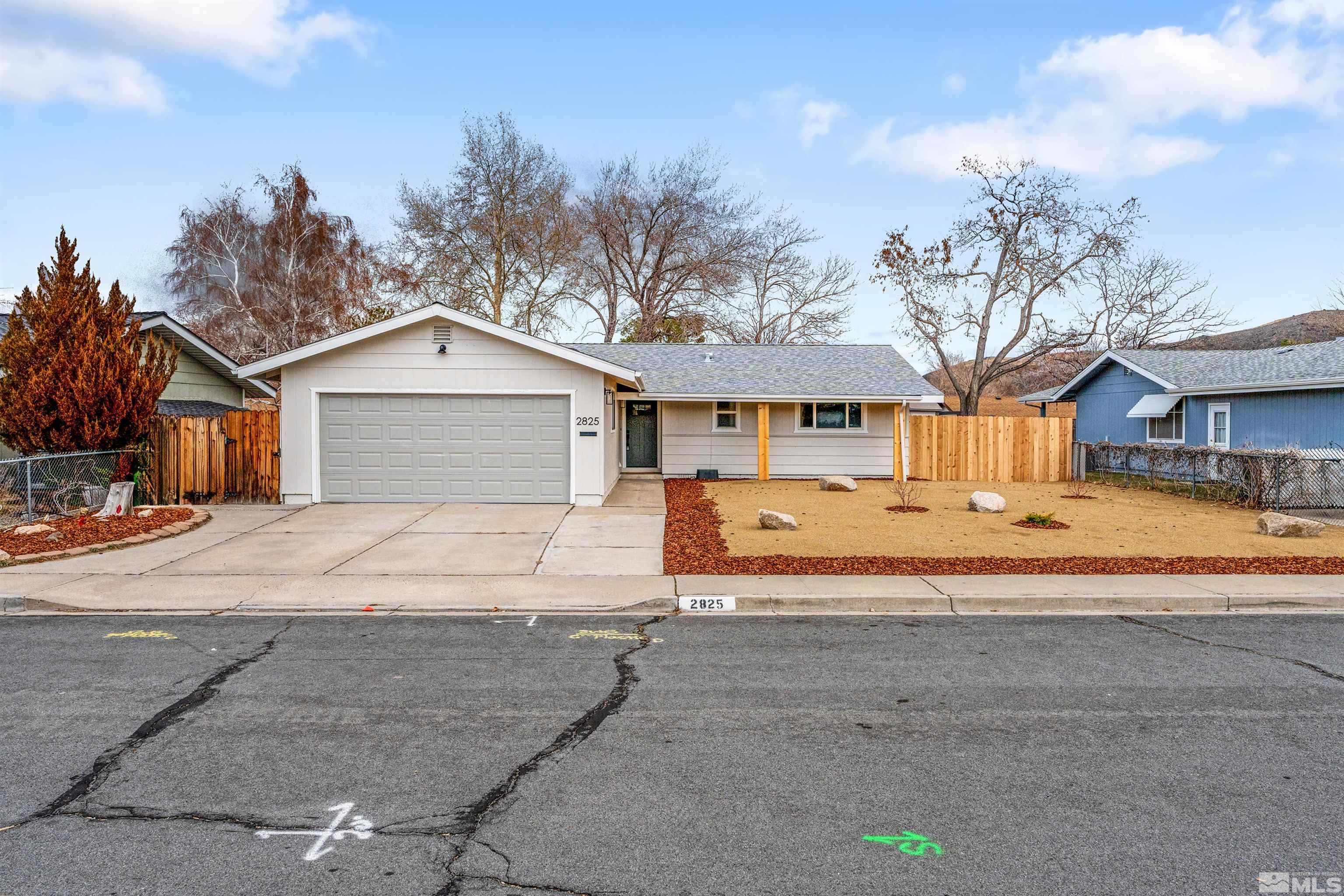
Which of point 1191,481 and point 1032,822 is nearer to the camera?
point 1032,822

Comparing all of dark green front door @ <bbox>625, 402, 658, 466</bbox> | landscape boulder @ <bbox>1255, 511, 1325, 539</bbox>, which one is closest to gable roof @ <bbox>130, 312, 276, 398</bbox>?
dark green front door @ <bbox>625, 402, 658, 466</bbox>

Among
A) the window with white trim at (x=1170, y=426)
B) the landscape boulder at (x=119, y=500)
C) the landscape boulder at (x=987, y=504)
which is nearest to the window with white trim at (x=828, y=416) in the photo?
the landscape boulder at (x=987, y=504)

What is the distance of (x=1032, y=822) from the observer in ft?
13.4

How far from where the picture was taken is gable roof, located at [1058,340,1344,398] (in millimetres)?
20953

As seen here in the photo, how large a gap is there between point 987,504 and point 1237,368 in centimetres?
1334

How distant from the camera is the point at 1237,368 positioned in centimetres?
2456

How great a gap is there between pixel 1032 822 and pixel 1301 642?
512 cm

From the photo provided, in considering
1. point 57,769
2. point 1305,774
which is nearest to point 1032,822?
point 1305,774

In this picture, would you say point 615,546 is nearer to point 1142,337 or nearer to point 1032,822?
point 1032,822

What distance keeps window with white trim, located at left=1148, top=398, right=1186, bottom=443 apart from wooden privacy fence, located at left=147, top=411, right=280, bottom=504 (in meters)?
23.7

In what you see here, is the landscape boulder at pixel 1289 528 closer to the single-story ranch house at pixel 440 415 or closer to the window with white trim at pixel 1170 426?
the single-story ranch house at pixel 440 415

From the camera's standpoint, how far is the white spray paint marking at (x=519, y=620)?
327 inches

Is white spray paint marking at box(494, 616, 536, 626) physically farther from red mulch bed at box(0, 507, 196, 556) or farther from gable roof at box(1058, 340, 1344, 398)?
gable roof at box(1058, 340, 1344, 398)

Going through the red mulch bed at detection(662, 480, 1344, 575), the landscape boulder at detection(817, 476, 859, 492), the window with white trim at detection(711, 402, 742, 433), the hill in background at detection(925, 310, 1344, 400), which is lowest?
the red mulch bed at detection(662, 480, 1344, 575)
